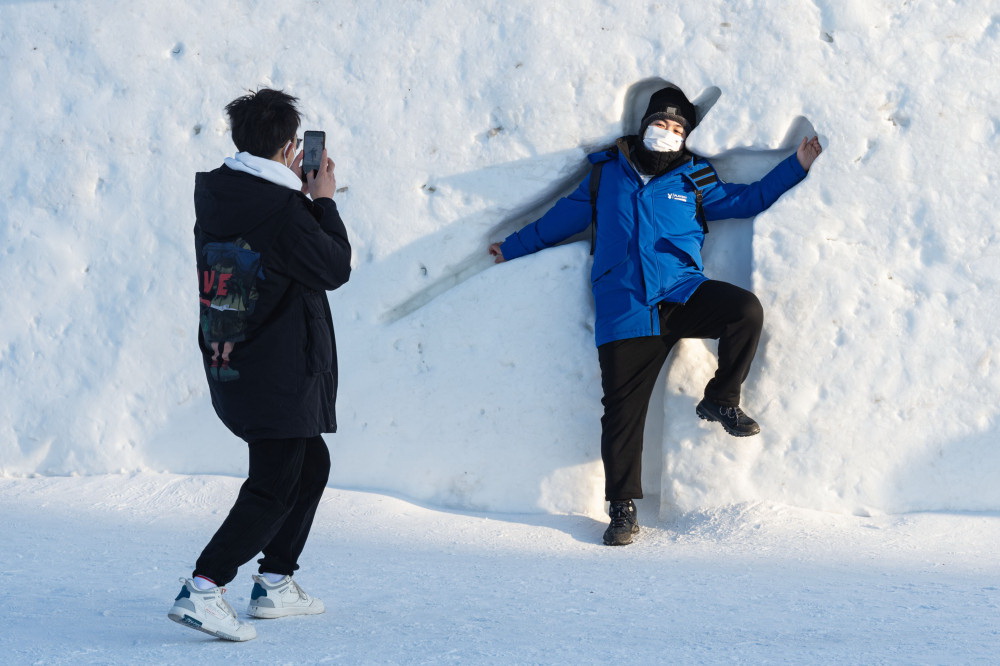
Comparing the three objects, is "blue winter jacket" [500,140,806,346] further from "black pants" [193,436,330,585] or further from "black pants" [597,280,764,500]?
"black pants" [193,436,330,585]

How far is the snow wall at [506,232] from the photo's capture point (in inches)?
155

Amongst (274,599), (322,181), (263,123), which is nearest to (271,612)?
(274,599)

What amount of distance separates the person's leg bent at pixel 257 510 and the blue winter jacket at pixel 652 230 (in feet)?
4.98

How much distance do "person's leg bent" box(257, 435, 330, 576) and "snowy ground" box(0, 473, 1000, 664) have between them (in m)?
0.16

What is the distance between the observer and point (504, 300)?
4.30m

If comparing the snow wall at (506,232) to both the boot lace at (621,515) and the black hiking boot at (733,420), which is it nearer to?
the black hiking boot at (733,420)

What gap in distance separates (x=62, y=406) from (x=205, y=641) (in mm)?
2125

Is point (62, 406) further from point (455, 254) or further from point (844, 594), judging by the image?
point (844, 594)

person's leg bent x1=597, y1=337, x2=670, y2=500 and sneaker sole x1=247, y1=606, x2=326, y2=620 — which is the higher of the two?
person's leg bent x1=597, y1=337, x2=670, y2=500

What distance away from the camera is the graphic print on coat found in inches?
109

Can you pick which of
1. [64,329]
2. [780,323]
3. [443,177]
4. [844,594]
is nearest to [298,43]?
[443,177]

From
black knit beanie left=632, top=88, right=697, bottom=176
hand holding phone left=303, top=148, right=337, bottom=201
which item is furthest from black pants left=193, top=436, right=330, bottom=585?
black knit beanie left=632, top=88, right=697, bottom=176

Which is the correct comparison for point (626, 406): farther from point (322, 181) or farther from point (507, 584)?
point (322, 181)

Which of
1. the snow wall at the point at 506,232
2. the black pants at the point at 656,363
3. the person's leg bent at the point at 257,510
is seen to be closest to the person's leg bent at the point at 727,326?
the black pants at the point at 656,363
